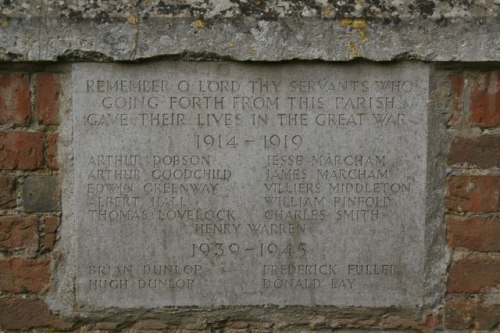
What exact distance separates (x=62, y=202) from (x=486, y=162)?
1.80m

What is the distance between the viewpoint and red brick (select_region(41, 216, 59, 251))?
108 inches

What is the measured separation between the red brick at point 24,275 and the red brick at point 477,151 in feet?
5.88

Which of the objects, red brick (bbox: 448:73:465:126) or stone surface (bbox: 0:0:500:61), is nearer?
stone surface (bbox: 0:0:500:61)

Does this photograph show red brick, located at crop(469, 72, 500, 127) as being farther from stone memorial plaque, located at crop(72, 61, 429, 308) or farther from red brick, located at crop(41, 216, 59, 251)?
red brick, located at crop(41, 216, 59, 251)

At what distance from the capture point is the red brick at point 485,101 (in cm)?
271

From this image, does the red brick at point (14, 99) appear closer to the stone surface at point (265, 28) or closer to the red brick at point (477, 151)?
the stone surface at point (265, 28)

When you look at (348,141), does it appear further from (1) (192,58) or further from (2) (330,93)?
(1) (192,58)

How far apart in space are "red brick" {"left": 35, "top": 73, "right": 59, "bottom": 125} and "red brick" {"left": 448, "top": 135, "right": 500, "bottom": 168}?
66.1 inches

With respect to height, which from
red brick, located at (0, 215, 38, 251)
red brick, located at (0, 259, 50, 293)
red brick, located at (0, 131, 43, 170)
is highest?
red brick, located at (0, 131, 43, 170)

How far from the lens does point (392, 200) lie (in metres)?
2.73

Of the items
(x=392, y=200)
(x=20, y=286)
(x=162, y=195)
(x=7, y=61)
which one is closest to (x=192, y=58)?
(x=162, y=195)

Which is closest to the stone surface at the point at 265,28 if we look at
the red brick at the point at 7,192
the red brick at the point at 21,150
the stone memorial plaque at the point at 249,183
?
the stone memorial plaque at the point at 249,183

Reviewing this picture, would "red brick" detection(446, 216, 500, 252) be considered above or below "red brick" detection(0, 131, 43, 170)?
below

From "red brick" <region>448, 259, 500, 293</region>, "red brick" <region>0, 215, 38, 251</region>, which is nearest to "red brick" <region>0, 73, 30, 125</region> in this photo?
"red brick" <region>0, 215, 38, 251</region>
